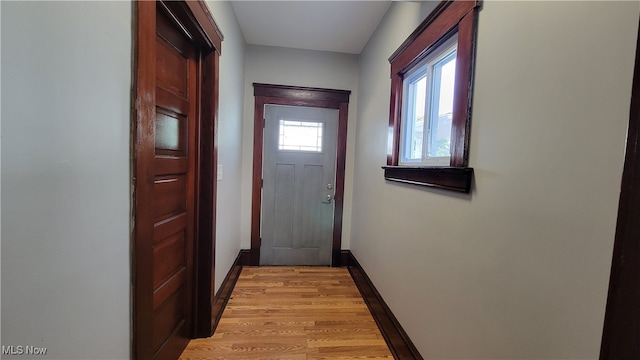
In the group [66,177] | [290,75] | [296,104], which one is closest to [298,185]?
[296,104]

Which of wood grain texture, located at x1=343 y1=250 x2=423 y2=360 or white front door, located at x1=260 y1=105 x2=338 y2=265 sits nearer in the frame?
wood grain texture, located at x1=343 y1=250 x2=423 y2=360

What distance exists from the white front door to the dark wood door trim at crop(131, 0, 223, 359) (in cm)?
131

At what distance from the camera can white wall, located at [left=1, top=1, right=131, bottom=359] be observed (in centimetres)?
57

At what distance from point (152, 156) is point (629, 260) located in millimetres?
1411

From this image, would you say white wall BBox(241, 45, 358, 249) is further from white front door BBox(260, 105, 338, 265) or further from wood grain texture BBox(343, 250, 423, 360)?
wood grain texture BBox(343, 250, 423, 360)

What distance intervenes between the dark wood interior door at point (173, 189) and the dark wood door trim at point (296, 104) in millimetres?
1358

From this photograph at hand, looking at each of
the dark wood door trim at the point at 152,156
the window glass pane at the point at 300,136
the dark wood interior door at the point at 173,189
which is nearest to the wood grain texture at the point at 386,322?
the dark wood door trim at the point at 152,156

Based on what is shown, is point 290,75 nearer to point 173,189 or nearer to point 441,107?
point 441,107

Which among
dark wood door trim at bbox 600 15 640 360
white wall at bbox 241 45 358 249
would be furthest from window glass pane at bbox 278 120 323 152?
dark wood door trim at bbox 600 15 640 360

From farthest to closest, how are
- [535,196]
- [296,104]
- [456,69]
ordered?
1. [296,104]
2. [456,69]
3. [535,196]

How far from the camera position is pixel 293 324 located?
2.00m

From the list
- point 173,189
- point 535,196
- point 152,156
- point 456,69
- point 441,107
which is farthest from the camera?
point 441,107

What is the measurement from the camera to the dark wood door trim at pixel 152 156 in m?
0.88

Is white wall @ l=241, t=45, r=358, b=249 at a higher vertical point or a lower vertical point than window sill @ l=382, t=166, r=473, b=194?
higher
